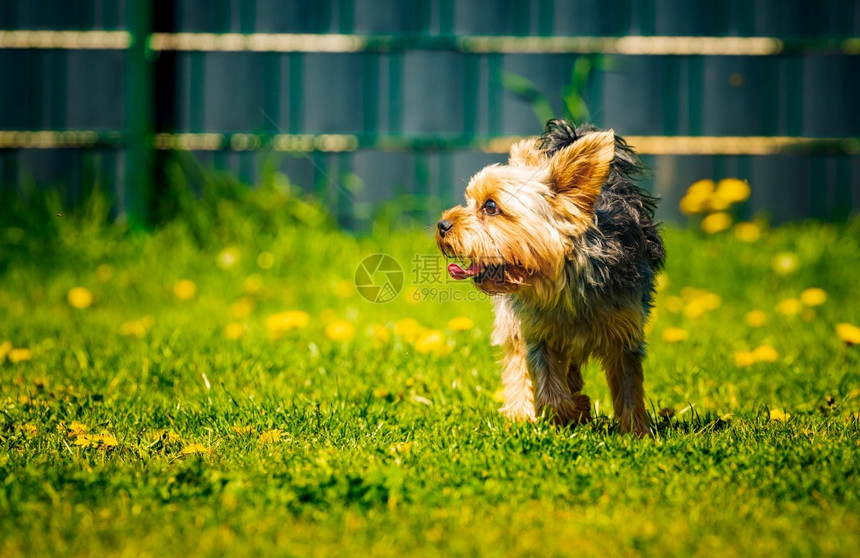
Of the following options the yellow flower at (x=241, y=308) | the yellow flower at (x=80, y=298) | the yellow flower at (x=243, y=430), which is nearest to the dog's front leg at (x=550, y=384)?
the yellow flower at (x=243, y=430)

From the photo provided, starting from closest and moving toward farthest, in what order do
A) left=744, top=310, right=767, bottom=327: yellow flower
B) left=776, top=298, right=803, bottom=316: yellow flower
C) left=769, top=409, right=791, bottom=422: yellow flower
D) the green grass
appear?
the green grass
left=769, top=409, right=791, bottom=422: yellow flower
left=744, top=310, right=767, bottom=327: yellow flower
left=776, top=298, right=803, bottom=316: yellow flower

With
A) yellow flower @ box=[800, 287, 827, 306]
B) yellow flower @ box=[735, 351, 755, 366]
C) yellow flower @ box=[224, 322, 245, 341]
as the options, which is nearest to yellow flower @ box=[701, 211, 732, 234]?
yellow flower @ box=[800, 287, 827, 306]

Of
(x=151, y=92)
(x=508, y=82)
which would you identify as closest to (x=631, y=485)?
(x=508, y=82)

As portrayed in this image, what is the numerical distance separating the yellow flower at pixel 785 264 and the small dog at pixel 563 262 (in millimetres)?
3459

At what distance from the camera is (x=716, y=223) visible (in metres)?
7.51

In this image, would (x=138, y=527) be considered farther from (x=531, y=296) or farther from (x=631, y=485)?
(x=531, y=296)

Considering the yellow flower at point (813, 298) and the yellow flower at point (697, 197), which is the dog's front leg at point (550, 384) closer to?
the yellow flower at point (813, 298)

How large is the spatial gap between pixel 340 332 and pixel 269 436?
5.44 feet

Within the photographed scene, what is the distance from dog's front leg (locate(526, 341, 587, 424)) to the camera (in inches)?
147

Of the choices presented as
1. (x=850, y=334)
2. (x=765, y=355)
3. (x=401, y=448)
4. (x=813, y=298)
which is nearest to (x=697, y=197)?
(x=813, y=298)

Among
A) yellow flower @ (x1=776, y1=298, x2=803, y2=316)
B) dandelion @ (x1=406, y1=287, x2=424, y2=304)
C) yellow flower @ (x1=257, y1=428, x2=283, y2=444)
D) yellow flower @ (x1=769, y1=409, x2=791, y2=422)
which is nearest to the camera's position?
yellow flower @ (x1=257, y1=428, x2=283, y2=444)

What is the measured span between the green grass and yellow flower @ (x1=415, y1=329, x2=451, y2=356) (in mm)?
14

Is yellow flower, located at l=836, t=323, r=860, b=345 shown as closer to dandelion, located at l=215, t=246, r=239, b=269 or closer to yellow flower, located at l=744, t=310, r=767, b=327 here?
yellow flower, located at l=744, t=310, r=767, b=327

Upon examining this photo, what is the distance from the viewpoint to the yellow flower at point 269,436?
3402mm
